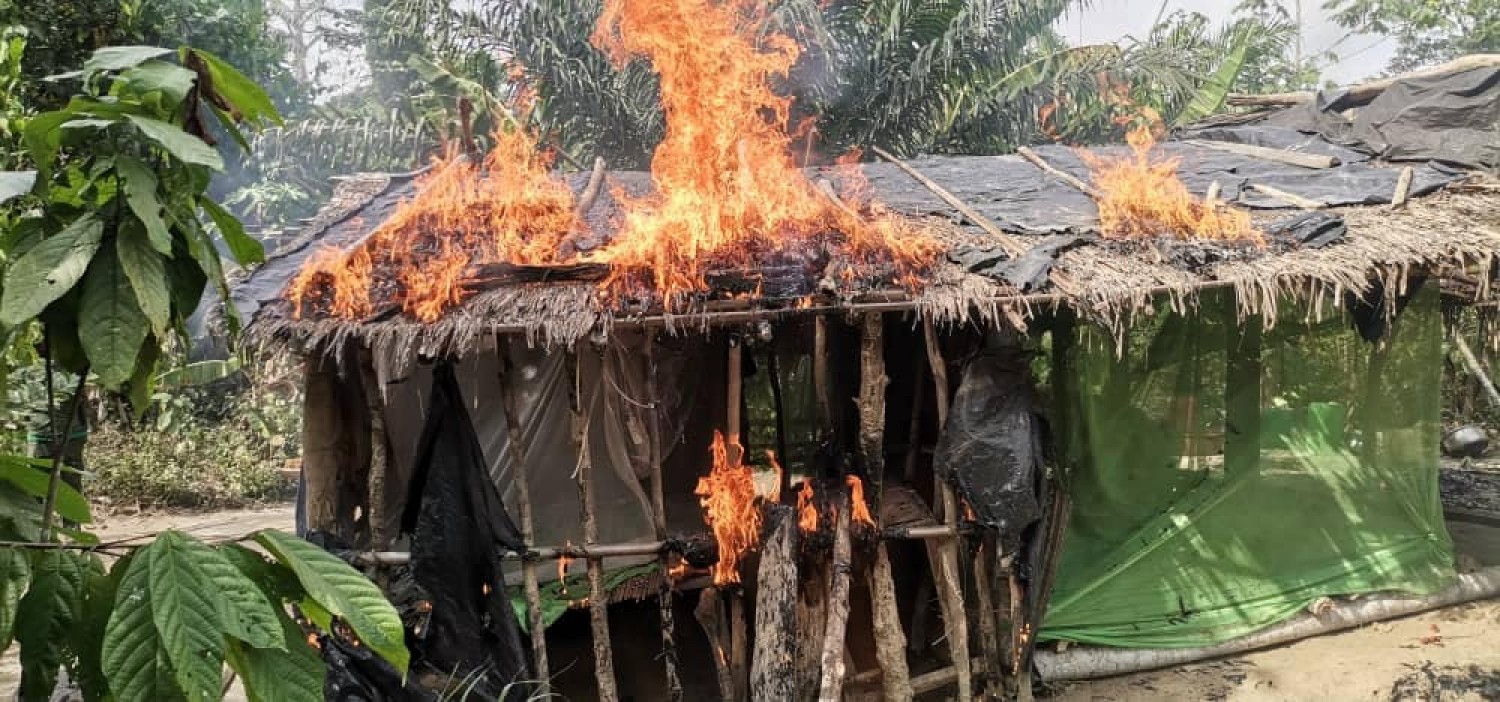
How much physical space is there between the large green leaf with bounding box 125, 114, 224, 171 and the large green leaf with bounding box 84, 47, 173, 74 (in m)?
0.09

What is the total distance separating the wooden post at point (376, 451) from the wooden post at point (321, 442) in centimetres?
32

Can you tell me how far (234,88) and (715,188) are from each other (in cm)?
486

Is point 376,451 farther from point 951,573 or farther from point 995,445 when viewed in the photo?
point 995,445

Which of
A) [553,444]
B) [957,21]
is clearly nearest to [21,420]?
[553,444]

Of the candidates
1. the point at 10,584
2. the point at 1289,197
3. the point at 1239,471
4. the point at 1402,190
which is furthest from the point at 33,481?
the point at 1402,190

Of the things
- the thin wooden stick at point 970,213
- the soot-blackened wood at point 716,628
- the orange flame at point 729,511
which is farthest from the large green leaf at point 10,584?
the thin wooden stick at point 970,213

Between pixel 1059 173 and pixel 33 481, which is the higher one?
pixel 1059 173

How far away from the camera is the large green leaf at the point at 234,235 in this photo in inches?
56.1

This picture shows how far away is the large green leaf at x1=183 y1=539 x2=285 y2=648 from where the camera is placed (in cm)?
117

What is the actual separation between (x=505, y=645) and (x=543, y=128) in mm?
10332

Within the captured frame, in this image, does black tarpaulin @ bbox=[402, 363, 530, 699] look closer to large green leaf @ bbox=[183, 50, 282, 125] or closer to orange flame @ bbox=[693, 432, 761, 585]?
orange flame @ bbox=[693, 432, 761, 585]

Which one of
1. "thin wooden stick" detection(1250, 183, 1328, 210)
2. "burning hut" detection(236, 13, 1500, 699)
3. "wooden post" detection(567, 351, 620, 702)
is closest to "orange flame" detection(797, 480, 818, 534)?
"burning hut" detection(236, 13, 1500, 699)

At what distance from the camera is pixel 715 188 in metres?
6.22

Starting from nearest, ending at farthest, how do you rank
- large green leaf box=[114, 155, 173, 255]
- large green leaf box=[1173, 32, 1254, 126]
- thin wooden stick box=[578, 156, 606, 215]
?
large green leaf box=[114, 155, 173, 255]
thin wooden stick box=[578, 156, 606, 215]
large green leaf box=[1173, 32, 1254, 126]
